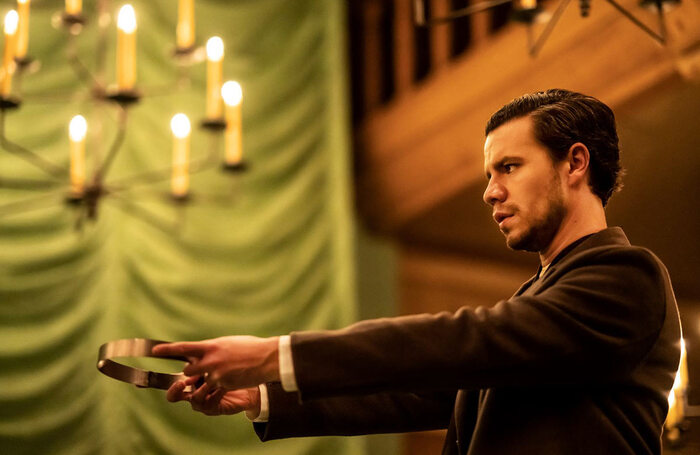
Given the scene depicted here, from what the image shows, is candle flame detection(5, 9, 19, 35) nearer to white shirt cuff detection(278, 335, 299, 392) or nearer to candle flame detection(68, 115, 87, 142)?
candle flame detection(68, 115, 87, 142)

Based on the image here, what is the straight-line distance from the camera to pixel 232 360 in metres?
1.51

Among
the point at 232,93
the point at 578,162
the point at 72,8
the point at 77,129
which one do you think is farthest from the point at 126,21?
the point at 578,162

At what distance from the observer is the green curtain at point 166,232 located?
15.7 ft

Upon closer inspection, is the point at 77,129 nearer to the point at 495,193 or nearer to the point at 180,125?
the point at 180,125

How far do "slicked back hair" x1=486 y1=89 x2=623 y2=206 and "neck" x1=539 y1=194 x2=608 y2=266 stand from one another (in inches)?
2.3

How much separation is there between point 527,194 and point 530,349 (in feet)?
1.30

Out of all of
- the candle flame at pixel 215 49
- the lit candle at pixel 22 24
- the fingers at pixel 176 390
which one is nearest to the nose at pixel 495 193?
the fingers at pixel 176 390

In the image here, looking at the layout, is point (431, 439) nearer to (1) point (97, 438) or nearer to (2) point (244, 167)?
(1) point (97, 438)

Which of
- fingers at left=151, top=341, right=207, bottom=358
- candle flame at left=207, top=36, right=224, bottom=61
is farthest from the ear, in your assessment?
candle flame at left=207, top=36, right=224, bottom=61

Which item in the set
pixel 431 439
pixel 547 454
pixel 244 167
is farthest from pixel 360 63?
pixel 547 454

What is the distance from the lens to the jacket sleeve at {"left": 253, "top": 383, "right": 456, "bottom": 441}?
1.90 m

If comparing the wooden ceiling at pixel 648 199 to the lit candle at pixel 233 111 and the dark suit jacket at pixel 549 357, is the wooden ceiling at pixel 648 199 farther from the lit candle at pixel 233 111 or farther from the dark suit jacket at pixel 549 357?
the dark suit jacket at pixel 549 357

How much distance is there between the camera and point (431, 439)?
5.59 m

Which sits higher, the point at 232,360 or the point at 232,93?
the point at 232,93
